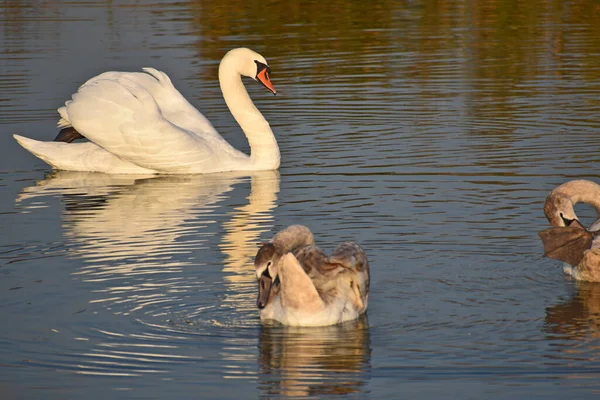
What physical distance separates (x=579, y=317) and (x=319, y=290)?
160cm

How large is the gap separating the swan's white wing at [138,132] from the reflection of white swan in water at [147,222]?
7.2 inches

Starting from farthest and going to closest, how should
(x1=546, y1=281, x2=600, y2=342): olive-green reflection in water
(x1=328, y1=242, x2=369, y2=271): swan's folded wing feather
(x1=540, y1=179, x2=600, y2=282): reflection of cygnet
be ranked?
1. (x1=540, y1=179, x2=600, y2=282): reflection of cygnet
2. (x1=328, y1=242, x2=369, y2=271): swan's folded wing feather
3. (x1=546, y1=281, x2=600, y2=342): olive-green reflection in water

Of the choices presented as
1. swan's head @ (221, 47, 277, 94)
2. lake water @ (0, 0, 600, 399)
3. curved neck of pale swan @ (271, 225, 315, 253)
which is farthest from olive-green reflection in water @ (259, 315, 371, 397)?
swan's head @ (221, 47, 277, 94)

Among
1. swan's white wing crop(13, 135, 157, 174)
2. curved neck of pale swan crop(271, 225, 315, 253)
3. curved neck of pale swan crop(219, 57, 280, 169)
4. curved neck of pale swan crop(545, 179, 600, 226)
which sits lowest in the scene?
swan's white wing crop(13, 135, 157, 174)

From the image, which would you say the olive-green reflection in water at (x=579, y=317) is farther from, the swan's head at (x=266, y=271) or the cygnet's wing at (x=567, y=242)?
the swan's head at (x=266, y=271)

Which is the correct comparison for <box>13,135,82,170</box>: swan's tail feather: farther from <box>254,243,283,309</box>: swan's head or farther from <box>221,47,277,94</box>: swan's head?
<box>254,243,283,309</box>: swan's head

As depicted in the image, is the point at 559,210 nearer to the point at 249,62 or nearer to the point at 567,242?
the point at 567,242

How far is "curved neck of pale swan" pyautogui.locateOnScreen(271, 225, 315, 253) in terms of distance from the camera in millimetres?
8641

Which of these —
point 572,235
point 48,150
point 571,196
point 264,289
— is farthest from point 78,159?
point 264,289

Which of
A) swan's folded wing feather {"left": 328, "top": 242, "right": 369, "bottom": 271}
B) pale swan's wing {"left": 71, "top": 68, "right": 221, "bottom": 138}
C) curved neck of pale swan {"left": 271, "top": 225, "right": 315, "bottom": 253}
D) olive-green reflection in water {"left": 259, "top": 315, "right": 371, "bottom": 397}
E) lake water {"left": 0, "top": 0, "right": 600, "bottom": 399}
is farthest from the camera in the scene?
pale swan's wing {"left": 71, "top": 68, "right": 221, "bottom": 138}

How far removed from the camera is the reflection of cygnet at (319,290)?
801 centimetres

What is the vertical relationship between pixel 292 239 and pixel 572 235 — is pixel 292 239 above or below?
above

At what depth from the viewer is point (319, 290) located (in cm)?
816

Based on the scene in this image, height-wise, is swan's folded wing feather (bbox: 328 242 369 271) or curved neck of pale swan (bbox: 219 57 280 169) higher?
swan's folded wing feather (bbox: 328 242 369 271)
